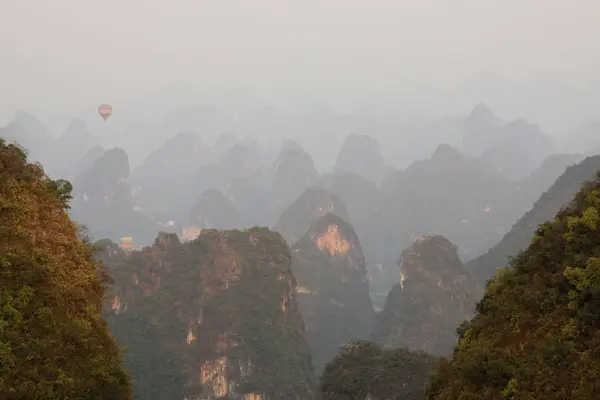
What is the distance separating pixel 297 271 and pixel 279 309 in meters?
27.4

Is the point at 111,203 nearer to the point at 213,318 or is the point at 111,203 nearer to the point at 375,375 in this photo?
the point at 213,318

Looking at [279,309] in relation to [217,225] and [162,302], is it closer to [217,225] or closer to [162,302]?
[162,302]

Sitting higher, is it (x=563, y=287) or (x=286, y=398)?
(x=286, y=398)

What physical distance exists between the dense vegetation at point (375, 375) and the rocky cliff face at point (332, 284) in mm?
34280

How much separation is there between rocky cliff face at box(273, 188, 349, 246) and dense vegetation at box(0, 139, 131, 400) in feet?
258

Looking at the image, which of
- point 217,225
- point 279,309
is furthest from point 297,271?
point 217,225

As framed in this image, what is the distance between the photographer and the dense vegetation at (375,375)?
77.6 ft

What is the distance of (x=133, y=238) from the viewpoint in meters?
117

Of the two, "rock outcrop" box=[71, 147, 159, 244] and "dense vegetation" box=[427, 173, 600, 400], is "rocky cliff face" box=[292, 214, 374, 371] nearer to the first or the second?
"dense vegetation" box=[427, 173, 600, 400]

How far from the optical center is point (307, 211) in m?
94.8

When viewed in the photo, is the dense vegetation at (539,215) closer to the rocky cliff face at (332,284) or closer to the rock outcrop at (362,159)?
the rocky cliff face at (332,284)

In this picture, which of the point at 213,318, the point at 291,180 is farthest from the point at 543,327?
the point at 291,180

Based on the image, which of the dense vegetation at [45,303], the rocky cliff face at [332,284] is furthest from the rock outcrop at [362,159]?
the dense vegetation at [45,303]

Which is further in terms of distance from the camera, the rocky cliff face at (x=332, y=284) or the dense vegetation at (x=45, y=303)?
the rocky cliff face at (x=332, y=284)
